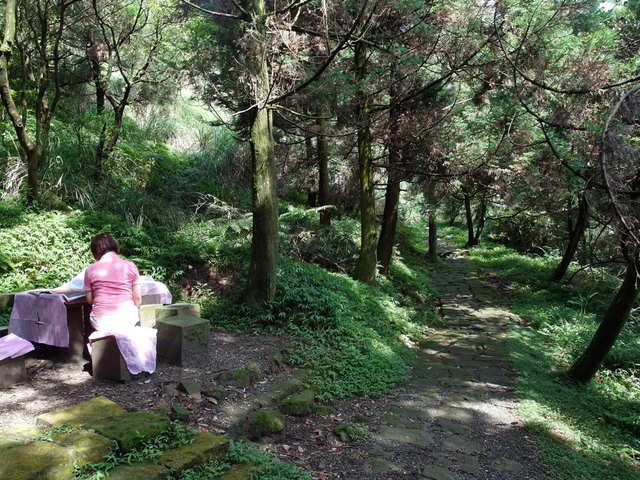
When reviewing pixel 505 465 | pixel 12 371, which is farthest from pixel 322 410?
pixel 12 371

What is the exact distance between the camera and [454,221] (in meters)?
32.8

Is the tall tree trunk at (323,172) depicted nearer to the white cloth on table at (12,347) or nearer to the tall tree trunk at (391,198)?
the tall tree trunk at (391,198)

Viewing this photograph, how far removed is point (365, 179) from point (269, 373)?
5.66 m

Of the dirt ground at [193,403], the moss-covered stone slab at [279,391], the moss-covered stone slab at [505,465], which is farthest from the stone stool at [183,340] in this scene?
the moss-covered stone slab at [505,465]

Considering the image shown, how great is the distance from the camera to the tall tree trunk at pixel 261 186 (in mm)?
6438

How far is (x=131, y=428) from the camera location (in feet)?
9.57

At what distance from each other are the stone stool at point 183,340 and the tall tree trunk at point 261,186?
1868 millimetres

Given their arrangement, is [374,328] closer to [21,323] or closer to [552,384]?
[552,384]

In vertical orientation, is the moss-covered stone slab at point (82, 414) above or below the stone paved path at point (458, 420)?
above

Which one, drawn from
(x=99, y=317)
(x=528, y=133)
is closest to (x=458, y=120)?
(x=528, y=133)

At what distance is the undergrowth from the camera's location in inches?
166

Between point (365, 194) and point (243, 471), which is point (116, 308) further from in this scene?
point (365, 194)

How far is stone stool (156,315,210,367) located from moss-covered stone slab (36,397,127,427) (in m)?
1.26

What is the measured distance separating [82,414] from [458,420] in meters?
3.67
